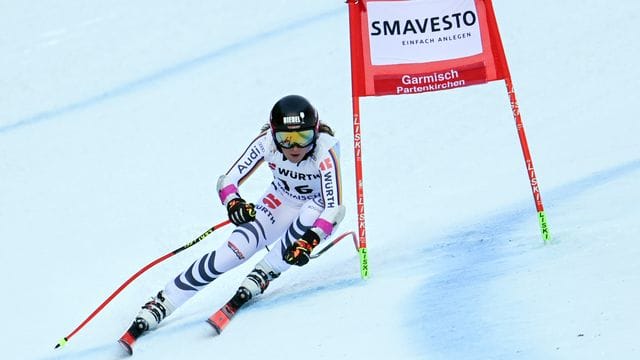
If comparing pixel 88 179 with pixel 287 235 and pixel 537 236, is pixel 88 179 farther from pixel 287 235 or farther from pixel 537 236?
pixel 537 236

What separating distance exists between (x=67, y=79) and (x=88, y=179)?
3.12 metres

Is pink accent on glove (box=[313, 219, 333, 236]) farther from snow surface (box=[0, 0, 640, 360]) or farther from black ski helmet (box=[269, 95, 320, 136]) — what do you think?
black ski helmet (box=[269, 95, 320, 136])

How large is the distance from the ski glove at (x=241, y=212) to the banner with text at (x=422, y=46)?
0.83m

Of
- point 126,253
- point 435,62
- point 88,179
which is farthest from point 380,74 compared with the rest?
point 88,179

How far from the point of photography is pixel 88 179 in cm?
945

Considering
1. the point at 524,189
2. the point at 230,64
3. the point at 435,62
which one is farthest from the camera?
the point at 230,64

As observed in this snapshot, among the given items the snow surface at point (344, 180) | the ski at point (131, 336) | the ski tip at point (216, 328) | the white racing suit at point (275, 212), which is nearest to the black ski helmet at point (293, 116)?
the white racing suit at point (275, 212)

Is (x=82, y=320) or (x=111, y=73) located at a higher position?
(x=111, y=73)

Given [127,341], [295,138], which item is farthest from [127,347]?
[295,138]

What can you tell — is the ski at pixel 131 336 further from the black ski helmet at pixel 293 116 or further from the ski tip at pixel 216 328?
the black ski helmet at pixel 293 116

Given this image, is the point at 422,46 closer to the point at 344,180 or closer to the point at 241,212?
the point at 241,212

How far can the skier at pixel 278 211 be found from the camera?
5984 mm

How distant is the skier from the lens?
19.6 ft

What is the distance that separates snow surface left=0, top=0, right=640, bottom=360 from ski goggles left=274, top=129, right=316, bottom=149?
0.78 metres
